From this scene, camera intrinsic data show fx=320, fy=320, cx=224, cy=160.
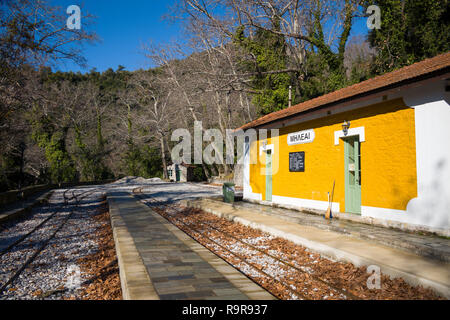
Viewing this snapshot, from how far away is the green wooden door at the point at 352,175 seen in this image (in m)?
9.35

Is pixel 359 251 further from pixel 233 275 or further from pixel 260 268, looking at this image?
pixel 233 275

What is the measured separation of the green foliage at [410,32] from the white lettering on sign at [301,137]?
31.3 ft

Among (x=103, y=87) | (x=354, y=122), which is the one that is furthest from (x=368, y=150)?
(x=103, y=87)

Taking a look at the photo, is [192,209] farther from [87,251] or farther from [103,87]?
[103,87]

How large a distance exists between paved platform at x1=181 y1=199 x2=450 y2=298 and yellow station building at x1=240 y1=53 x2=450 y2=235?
3.60ft

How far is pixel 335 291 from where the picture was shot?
15.8 feet

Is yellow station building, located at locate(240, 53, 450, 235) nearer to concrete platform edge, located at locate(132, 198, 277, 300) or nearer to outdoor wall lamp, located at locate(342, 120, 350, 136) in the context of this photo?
outdoor wall lamp, located at locate(342, 120, 350, 136)

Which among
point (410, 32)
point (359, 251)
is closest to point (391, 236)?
point (359, 251)

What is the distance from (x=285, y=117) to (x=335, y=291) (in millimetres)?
7904

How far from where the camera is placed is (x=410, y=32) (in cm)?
1780

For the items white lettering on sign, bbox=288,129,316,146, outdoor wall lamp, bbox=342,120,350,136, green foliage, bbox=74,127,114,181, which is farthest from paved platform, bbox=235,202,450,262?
green foliage, bbox=74,127,114,181

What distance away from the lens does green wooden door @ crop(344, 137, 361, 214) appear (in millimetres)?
9352

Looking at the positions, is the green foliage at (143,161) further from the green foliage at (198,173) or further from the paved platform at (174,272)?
the paved platform at (174,272)

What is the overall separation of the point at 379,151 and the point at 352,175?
4.48 feet
